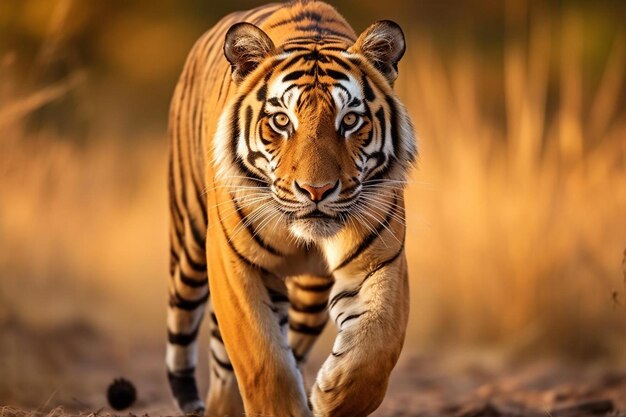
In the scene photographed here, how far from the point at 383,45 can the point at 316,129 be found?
447mm

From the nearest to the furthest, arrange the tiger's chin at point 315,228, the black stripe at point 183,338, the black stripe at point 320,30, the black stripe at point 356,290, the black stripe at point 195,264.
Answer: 1. the tiger's chin at point 315,228
2. the black stripe at point 356,290
3. the black stripe at point 320,30
4. the black stripe at point 195,264
5. the black stripe at point 183,338

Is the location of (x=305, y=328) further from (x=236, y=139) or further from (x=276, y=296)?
(x=236, y=139)

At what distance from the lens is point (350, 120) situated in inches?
140

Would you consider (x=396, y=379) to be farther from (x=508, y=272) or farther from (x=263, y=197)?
(x=263, y=197)

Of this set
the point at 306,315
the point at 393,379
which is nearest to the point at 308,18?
the point at 306,315

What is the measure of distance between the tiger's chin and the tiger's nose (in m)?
0.10

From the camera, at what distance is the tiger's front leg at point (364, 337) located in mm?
3408

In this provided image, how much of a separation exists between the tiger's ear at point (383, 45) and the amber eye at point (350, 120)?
249mm

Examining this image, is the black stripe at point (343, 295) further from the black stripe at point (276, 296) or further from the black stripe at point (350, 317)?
the black stripe at point (276, 296)

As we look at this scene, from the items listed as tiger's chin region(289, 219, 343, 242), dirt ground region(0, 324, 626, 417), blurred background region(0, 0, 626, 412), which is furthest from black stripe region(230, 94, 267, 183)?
blurred background region(0, 0, 626, 412)

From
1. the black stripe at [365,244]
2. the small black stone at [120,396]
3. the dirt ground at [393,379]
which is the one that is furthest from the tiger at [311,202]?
the dirt ground at [393,379]

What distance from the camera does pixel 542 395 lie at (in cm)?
614

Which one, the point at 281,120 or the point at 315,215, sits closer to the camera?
the point at 315,215

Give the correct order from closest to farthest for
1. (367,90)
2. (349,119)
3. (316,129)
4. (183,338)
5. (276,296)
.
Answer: (316,129), (349,119), (367,90), (276,296), (183,338)
